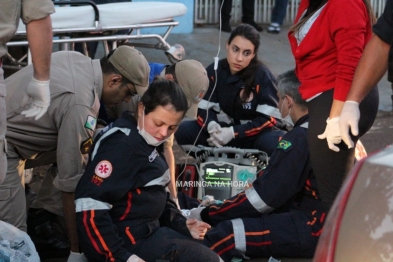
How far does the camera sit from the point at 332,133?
333cm

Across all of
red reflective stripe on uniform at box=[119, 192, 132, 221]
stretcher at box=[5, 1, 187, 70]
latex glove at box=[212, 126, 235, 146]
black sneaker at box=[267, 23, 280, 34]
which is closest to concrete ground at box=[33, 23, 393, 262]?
black sneaker at box=[267, 23, 280, 34]

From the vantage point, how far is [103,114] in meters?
4.76

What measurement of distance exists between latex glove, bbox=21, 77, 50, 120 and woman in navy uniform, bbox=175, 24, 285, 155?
2027mm

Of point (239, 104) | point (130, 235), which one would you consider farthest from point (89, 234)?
point (239, 104)

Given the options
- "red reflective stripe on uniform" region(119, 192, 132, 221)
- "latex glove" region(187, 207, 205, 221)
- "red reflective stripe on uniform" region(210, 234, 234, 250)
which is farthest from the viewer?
"latex glove" region(187, 207, 205, 221)

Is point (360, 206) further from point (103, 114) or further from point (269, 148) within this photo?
point (269, 148)

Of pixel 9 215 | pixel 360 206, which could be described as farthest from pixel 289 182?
pixel 360 206

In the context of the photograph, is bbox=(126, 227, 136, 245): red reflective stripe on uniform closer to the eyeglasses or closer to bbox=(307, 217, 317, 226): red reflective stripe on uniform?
the eyeglasses

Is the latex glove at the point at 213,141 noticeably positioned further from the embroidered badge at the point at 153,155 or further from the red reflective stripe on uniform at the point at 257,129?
the embroidered badge at the point at 153,155

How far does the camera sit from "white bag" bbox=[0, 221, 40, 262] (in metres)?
3.46

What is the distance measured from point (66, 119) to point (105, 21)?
5.51 feet

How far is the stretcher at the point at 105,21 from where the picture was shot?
17.3 feet

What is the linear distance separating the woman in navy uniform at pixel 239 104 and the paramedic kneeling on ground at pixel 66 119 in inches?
51.0

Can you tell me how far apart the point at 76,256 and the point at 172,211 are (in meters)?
0.51
